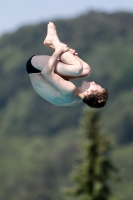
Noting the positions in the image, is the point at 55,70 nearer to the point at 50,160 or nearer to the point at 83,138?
the point at 83,138

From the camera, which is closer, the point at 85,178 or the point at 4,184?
the point at 85,178

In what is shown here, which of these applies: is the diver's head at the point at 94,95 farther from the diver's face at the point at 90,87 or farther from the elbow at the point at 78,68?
the elbow at the point at 78,68

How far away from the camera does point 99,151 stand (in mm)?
39406

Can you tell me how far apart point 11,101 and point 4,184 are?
69.1 m

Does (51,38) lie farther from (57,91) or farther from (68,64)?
(57,91)

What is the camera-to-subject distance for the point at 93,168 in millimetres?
39562

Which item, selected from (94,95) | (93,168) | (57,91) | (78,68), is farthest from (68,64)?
(93,168)

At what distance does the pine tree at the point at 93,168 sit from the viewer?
39188 mm

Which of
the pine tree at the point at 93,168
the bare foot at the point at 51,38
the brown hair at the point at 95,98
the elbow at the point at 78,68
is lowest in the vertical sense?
the pine tree at the point at 93,168

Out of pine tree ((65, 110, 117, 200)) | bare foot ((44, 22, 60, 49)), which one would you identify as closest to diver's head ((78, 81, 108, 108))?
bare foot ((44, 22, 60, 49))

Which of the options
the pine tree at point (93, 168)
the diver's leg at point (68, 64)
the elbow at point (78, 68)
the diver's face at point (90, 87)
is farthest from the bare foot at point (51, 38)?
the pine tree at point (93, 168)

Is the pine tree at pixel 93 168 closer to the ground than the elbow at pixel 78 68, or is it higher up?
closer to the ground

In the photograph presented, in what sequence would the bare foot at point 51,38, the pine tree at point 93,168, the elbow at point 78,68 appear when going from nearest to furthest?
the elbow at point 78,68 → the bare foot at point 51,38 → the pine tree at point 93,168

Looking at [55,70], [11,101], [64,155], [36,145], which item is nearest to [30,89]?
[11,101]
